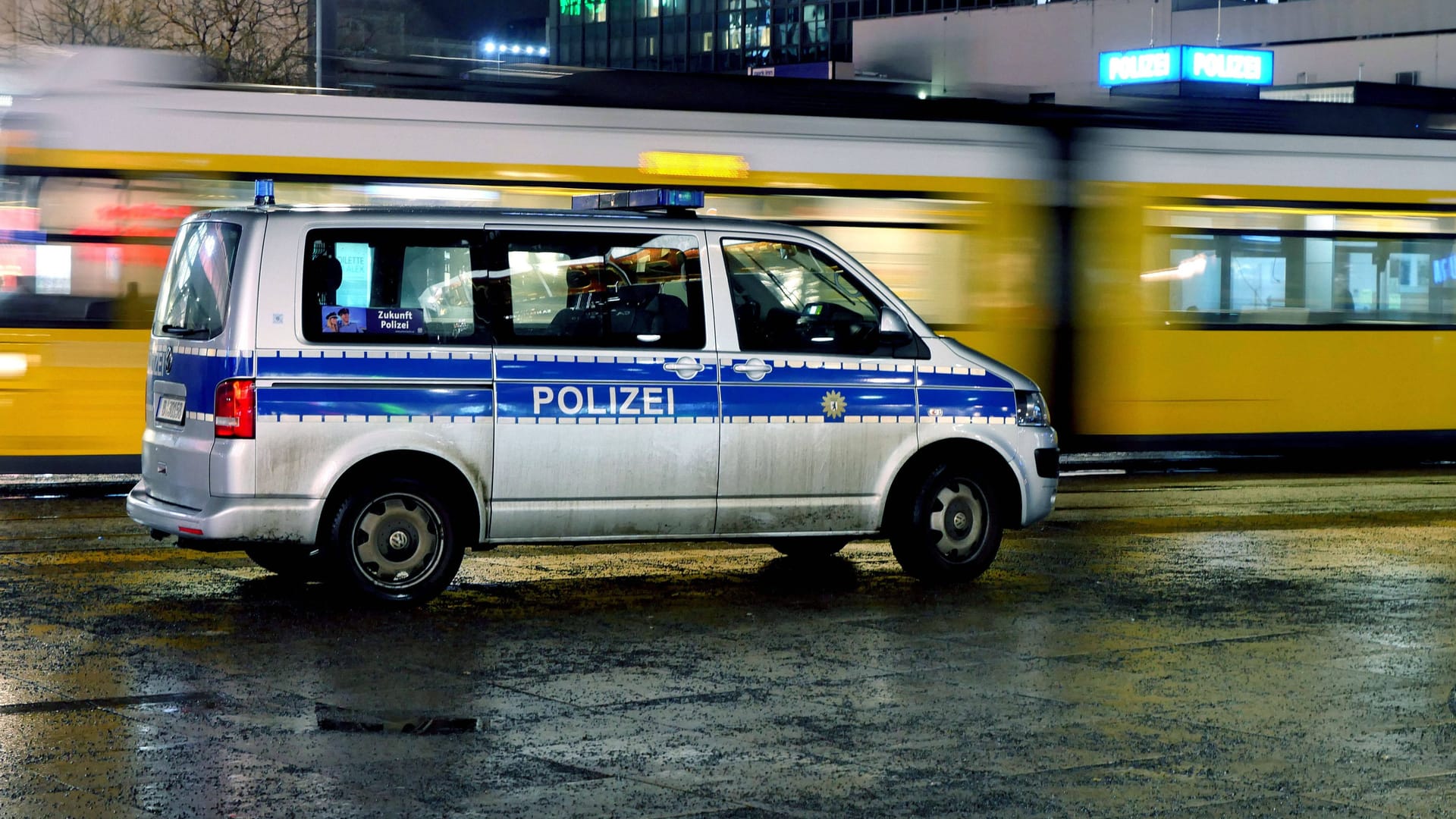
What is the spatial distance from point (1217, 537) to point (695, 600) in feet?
13.8

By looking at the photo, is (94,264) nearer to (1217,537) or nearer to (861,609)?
(861,609)

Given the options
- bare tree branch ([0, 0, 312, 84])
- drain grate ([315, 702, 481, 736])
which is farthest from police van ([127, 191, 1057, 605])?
bare tree branch ([0, 0, 312, 84])

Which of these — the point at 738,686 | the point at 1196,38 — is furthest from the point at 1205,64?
the point at 738,686

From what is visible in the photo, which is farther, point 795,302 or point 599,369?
point 795,302

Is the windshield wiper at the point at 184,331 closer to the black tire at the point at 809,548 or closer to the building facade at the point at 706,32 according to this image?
the black tire at the point at 809,548

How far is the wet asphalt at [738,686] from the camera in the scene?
5.83 metres

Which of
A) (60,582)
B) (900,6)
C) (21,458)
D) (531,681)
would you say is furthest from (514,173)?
(900,6)

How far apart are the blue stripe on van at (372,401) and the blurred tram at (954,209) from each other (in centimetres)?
538

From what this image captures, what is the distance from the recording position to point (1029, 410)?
33.1 ft

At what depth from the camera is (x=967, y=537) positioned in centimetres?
1004

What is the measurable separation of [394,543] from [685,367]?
159cm

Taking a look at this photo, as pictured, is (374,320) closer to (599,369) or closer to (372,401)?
(372,401)

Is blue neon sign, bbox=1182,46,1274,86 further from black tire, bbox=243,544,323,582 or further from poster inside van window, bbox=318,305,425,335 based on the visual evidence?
poster inside van window, bbox=318,305,425,335

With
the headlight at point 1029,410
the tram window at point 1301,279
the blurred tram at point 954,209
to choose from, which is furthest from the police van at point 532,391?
the tram window at point 1301,279
